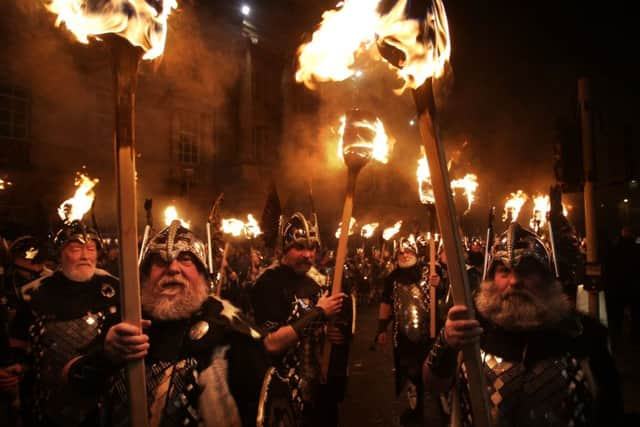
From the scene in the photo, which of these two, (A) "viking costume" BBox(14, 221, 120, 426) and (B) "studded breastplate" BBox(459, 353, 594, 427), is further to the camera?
(A) "viking costume" BBox(14, 221, 120, 426)

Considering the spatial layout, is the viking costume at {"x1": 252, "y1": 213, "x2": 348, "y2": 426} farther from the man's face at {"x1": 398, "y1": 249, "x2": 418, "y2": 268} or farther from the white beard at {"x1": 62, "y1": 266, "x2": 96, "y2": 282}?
the man's face at {"x1": 398, "y1": 249, "x2": 418, "y2": 268}

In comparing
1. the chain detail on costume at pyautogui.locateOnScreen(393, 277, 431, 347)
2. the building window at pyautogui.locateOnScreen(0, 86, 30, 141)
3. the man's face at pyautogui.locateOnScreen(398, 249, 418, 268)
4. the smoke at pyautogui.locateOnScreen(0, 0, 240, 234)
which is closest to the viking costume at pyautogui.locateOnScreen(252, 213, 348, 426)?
the chain detail on costume at pyautogui.locateOnScreen(393, 277, 431, 347)

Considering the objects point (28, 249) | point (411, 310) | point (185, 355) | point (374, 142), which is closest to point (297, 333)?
point (185, 355)

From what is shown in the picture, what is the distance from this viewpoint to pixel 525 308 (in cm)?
275

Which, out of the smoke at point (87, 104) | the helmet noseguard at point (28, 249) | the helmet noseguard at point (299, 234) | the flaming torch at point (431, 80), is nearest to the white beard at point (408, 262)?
the helmet noseguard at point (299, 234)

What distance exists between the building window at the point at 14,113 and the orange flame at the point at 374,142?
19.5m

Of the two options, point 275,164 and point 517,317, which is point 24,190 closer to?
point 275,164

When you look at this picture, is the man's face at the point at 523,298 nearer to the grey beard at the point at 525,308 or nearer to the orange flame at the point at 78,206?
the grey beard at the point at 525,308

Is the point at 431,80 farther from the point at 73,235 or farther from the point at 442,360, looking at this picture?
the point at 73,235

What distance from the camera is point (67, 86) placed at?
20094 mm

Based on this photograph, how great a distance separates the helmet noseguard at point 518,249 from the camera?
2.90 meters

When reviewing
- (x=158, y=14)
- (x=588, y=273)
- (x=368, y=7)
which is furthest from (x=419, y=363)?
(x=158, y=14)

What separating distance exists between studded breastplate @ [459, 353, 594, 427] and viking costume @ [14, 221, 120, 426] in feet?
9.40

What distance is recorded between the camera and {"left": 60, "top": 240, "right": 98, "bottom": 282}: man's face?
446 centimetres
